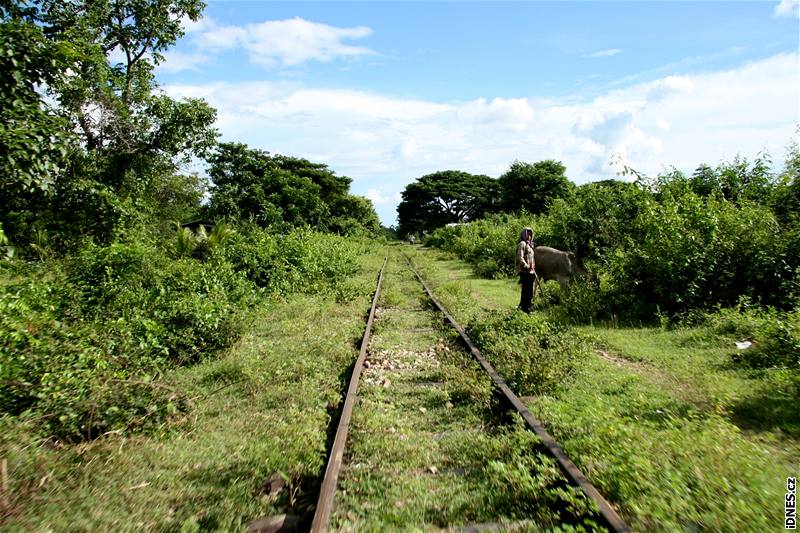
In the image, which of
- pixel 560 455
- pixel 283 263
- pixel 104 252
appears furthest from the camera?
pixel 283 263

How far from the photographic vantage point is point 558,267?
1178 cm

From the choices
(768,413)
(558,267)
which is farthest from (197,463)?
(558,267)

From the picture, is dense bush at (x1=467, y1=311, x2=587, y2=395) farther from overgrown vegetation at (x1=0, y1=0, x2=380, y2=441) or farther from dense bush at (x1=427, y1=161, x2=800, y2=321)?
overgrown vegetation at (x1=0, y1=0, x2=380, y2=441)

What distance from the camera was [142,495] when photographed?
3.42 meters

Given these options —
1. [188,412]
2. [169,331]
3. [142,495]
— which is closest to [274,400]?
[188,412]

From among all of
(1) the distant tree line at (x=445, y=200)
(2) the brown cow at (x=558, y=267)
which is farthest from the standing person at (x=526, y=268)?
(1) the distant tree line at (x=445, y=200)

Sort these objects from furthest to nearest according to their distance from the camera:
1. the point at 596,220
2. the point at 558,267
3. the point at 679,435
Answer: the point at 596,220 < the point at 558,267 < the point at 679,435

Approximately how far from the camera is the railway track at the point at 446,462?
3.08 meters

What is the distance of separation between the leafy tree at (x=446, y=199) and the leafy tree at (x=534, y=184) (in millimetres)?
12665

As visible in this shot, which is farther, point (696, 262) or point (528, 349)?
point (696, 262)

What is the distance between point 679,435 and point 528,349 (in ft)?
7.95

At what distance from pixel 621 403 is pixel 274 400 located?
3.58m

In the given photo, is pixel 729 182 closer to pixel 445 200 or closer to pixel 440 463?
pixel 440 463

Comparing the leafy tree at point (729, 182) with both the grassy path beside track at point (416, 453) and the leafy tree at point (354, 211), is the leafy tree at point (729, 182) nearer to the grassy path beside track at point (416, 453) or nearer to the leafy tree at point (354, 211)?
the grassy path beside track at point (416, 453)
